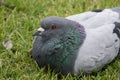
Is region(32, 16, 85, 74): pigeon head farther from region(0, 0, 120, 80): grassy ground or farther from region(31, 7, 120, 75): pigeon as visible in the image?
region(0, 0, 120, 80): grassy ground

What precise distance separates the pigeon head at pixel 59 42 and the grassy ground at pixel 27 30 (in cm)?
18

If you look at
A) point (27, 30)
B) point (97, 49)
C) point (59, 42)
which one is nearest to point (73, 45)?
point (59, 42)

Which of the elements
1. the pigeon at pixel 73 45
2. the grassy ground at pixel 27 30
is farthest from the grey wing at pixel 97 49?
the grassy ground at pixel 27 30

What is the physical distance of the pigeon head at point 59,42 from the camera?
3984 millimetres

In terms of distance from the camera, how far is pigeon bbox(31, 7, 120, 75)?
3984 mm

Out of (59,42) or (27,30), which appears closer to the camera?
(59,42)

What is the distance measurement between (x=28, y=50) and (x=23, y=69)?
366 mm

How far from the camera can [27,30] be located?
511cm

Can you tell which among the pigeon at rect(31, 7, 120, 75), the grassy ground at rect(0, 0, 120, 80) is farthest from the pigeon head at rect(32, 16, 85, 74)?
the grassy ground at rect(0, 0, 120, 80)

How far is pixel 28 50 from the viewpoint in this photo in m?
4.64

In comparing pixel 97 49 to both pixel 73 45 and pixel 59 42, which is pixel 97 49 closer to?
pixel 73 45

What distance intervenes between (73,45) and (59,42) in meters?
0.15

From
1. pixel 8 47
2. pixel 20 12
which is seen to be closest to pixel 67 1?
pixel 20 12

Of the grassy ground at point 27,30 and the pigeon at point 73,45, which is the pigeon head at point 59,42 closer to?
the pigeon at point 73,45
